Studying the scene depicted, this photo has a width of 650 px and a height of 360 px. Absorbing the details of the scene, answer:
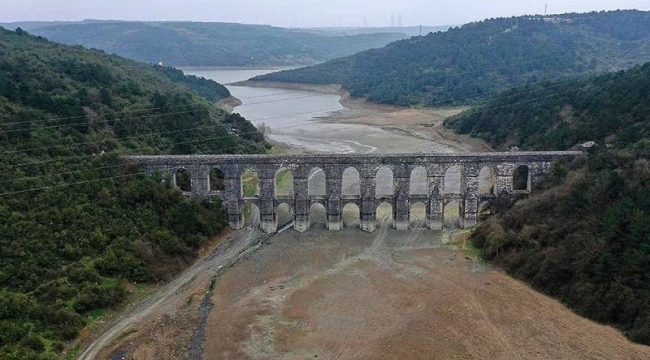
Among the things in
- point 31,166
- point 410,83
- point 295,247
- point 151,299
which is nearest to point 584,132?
point 295,247

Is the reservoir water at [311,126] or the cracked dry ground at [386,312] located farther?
the reservoir water at [311,126]

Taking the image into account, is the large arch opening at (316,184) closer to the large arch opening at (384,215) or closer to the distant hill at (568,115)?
the large arch opening at (384,215)

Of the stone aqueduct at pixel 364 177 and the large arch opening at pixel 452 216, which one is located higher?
the stone aqueduct at pixel 364 177

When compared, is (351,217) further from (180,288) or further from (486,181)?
(180,288)

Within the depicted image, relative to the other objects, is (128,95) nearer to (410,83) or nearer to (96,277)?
(96,277)

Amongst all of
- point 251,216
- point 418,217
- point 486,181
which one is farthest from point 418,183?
point 251,216

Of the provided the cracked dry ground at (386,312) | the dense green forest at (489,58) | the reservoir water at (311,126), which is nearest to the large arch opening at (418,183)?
the cracked dry ground at (386,312)

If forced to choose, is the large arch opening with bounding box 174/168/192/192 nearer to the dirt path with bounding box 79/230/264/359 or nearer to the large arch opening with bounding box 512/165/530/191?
the dirt path with bounding box 79/230/264/359

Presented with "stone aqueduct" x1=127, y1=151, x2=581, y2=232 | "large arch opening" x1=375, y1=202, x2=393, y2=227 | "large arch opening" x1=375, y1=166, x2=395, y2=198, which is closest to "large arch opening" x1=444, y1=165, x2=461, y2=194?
"large arch opening" x1=375, y1=166, x2=395, y2=198
